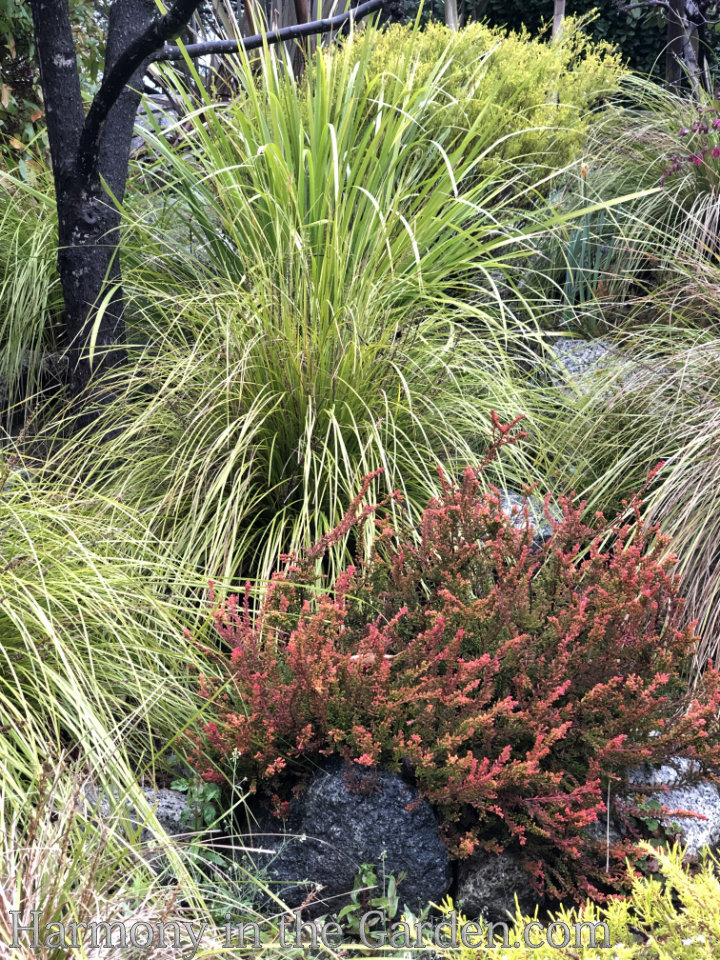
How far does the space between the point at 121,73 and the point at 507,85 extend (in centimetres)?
230

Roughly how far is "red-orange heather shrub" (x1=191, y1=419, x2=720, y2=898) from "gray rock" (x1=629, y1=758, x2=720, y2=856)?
2.5 inches

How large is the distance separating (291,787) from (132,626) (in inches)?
21.9

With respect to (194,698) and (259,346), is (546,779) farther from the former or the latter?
(259,346)

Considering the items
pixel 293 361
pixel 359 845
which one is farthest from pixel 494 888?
pixel 293 361

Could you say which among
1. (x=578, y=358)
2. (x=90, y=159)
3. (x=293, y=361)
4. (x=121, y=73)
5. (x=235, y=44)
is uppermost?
(x=235, y=44)

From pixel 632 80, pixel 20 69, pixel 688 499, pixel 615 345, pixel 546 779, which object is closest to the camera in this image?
pixel 546 779

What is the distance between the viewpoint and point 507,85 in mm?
4516

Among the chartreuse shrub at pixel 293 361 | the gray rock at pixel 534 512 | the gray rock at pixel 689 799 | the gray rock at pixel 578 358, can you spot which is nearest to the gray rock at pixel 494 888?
the gray rock at pixel 689 799

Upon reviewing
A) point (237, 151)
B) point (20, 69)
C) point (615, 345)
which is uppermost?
point (20, 69)

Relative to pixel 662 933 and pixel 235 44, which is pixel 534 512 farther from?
pixel 235 44

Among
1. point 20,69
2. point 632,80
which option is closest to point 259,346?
point 20,69

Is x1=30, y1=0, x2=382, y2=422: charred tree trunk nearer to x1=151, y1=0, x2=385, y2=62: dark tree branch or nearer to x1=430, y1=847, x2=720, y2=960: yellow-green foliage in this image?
x1=151, y1=0, x2=385, y2=62: dark tree branch

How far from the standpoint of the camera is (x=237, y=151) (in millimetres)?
3584

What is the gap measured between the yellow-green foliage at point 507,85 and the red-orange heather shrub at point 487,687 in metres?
2.42
